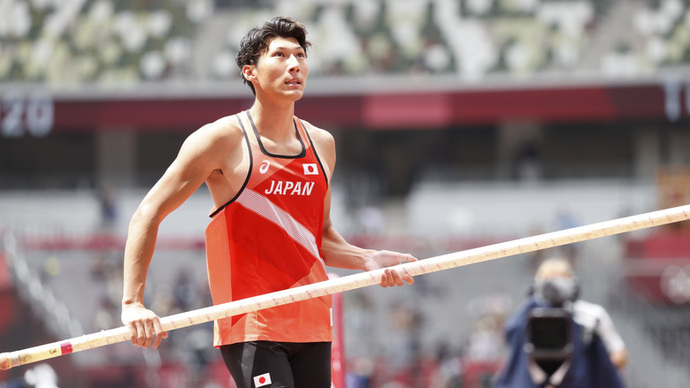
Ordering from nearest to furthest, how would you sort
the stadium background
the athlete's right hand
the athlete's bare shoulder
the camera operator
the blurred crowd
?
the athlete's right hand
the athlete's bare shoulder
the camera operator
the stadium background
the blurred crowd

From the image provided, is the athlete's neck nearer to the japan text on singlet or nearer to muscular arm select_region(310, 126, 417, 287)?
the japan text on singlet

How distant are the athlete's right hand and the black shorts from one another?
0.36 m

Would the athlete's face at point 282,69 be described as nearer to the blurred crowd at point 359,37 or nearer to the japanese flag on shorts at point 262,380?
the japanese flag on shorts at point 262,380

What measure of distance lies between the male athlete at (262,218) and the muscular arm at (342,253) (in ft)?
0.13

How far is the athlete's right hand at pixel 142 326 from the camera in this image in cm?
363

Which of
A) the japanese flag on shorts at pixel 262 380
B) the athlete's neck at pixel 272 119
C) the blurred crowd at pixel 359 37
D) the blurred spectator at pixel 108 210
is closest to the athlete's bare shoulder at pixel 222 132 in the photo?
the athlete's neck at pixel 272 119

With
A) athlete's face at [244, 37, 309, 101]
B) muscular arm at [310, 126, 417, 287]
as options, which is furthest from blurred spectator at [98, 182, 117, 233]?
athlete's face at [244, 37, 309, 101]

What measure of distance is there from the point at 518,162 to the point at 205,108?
7113mm

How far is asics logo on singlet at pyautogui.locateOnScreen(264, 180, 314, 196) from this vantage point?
397 cm

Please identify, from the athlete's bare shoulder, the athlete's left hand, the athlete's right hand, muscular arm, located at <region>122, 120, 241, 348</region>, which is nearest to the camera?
the athlete's right hand

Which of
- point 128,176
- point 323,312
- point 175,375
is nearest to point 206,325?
point 175,375

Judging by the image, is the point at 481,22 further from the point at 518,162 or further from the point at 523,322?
the point at 523,322

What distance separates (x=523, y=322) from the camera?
22.6ft

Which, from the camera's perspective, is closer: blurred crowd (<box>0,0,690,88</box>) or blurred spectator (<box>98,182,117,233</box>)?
blurred spectator (<box>98,182,117,233</box>)
